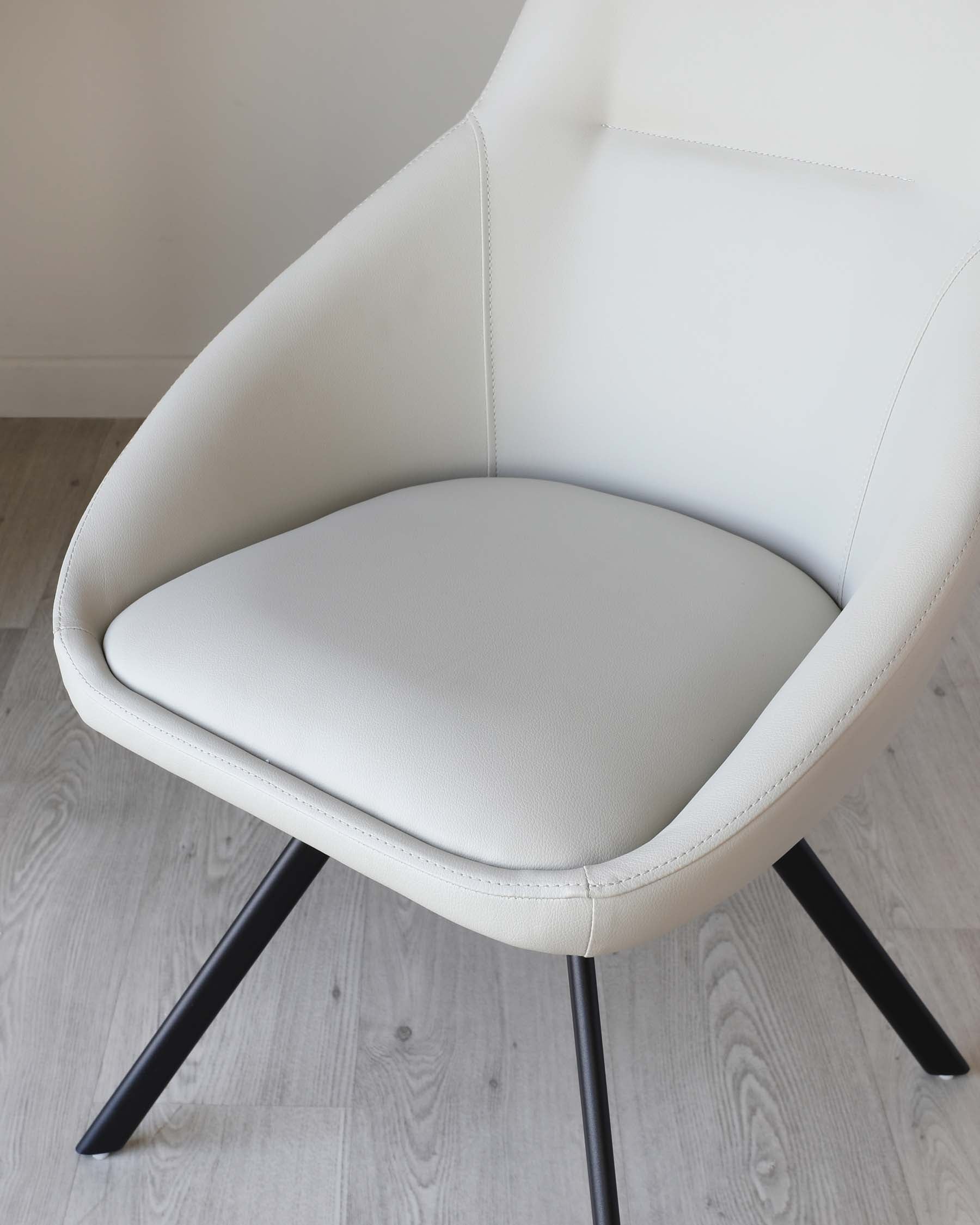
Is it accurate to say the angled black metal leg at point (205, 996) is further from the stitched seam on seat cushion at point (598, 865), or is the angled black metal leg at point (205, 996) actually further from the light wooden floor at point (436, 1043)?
the stitched seam on seat cushion at point (598, 865)

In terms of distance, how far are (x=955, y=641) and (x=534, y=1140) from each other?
36.1 inches

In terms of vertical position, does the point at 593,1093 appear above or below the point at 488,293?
below

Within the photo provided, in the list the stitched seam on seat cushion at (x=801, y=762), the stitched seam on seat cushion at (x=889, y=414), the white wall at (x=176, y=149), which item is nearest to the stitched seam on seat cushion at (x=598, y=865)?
the stitched seam on seat cushion at (x=801, y=762)

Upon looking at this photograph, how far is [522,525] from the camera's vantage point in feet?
3.25

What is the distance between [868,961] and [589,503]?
0.44 m

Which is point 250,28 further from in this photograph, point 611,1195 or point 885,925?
point 611,1195

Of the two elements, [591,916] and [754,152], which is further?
[754,152]

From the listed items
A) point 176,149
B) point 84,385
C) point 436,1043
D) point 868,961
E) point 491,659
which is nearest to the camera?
point 491,659

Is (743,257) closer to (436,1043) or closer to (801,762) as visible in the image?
(801,762)

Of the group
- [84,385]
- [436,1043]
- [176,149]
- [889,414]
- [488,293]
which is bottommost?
[84,385]

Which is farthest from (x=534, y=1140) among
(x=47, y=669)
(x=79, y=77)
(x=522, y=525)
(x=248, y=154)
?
(x=79, y=77)

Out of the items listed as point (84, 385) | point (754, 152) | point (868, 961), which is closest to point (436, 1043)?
point (868, 961)

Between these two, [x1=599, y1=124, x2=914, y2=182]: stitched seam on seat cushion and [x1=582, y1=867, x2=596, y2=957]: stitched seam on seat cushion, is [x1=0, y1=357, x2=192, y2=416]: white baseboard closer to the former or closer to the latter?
[x1=599, y1=124, x2=914, y2=182]: stitched seam on seat cushion

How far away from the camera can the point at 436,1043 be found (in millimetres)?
1062
